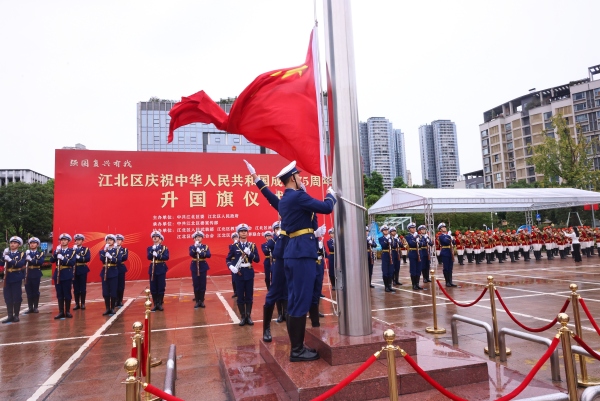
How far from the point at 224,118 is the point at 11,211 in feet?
98.4

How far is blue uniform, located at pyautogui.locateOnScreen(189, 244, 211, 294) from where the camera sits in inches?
341

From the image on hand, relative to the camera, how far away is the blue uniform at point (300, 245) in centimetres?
344

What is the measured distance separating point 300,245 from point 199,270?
19.3 feet

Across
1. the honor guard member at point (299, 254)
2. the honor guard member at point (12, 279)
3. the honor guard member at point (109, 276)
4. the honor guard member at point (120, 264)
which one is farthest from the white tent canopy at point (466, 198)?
the honor guard member at point (12, 279)

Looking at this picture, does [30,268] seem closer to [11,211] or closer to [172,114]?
[172,114]

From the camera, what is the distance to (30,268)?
8.30 metres

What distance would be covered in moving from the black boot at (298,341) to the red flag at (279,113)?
67.4 inches

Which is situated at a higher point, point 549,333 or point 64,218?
point 64,218

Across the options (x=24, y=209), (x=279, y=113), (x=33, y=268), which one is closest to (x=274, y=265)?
(x=279, y=113)

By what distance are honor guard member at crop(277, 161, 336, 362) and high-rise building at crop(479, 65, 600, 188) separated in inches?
1784

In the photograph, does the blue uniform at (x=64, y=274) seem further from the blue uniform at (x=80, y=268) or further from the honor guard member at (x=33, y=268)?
the honor guard member at (x=33, y=268)

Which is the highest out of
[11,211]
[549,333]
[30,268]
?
[11,211]

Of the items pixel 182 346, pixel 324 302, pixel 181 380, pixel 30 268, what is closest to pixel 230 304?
pixel 324 302

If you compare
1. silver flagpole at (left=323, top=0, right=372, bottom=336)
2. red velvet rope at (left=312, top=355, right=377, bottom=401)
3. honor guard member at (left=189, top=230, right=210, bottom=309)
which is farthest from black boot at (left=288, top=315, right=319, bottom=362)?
honor guard member at (left=189, top=230, right=210, bottom=309)
